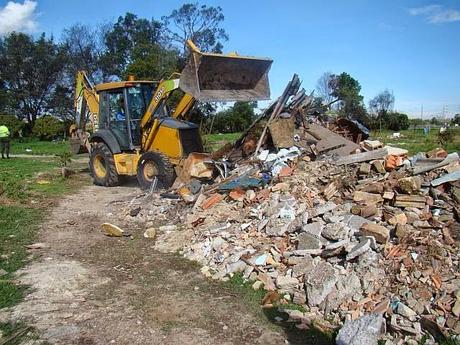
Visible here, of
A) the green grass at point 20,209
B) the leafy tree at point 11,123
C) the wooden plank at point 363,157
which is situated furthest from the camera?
the leafy tree at point 11,123

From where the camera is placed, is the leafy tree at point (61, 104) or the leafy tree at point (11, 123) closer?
the leafy tree at point (11, 123)

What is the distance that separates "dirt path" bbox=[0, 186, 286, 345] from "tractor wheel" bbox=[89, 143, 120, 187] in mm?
3852

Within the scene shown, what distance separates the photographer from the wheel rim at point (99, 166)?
11408mm

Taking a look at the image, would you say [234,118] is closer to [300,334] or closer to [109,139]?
[109,139]

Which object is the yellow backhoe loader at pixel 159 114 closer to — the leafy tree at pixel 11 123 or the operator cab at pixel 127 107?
the operator cab at pixel 127 107

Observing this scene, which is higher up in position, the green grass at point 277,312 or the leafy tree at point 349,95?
the leafy tree at point 349,95

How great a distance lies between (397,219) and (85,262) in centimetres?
407

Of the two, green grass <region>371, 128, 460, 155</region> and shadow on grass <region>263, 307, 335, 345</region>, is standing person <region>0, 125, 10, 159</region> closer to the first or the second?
green grass <region>371, 128, 460, 155</region>

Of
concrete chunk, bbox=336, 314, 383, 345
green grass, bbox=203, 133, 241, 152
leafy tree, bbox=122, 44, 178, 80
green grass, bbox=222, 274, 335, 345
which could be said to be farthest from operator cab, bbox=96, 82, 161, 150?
leafy tree, bbox=122, 44, 178, 80

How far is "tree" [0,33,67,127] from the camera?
126 ft

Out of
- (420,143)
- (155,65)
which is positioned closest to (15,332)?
(420,143)

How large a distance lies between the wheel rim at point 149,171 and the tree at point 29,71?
32542mm

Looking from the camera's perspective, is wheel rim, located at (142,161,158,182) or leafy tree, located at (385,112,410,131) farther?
leafy tree, located at (385,112,410,131)

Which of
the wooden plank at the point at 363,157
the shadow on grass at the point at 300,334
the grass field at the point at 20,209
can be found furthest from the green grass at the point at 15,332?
the wooden plank at the point at 363,157
